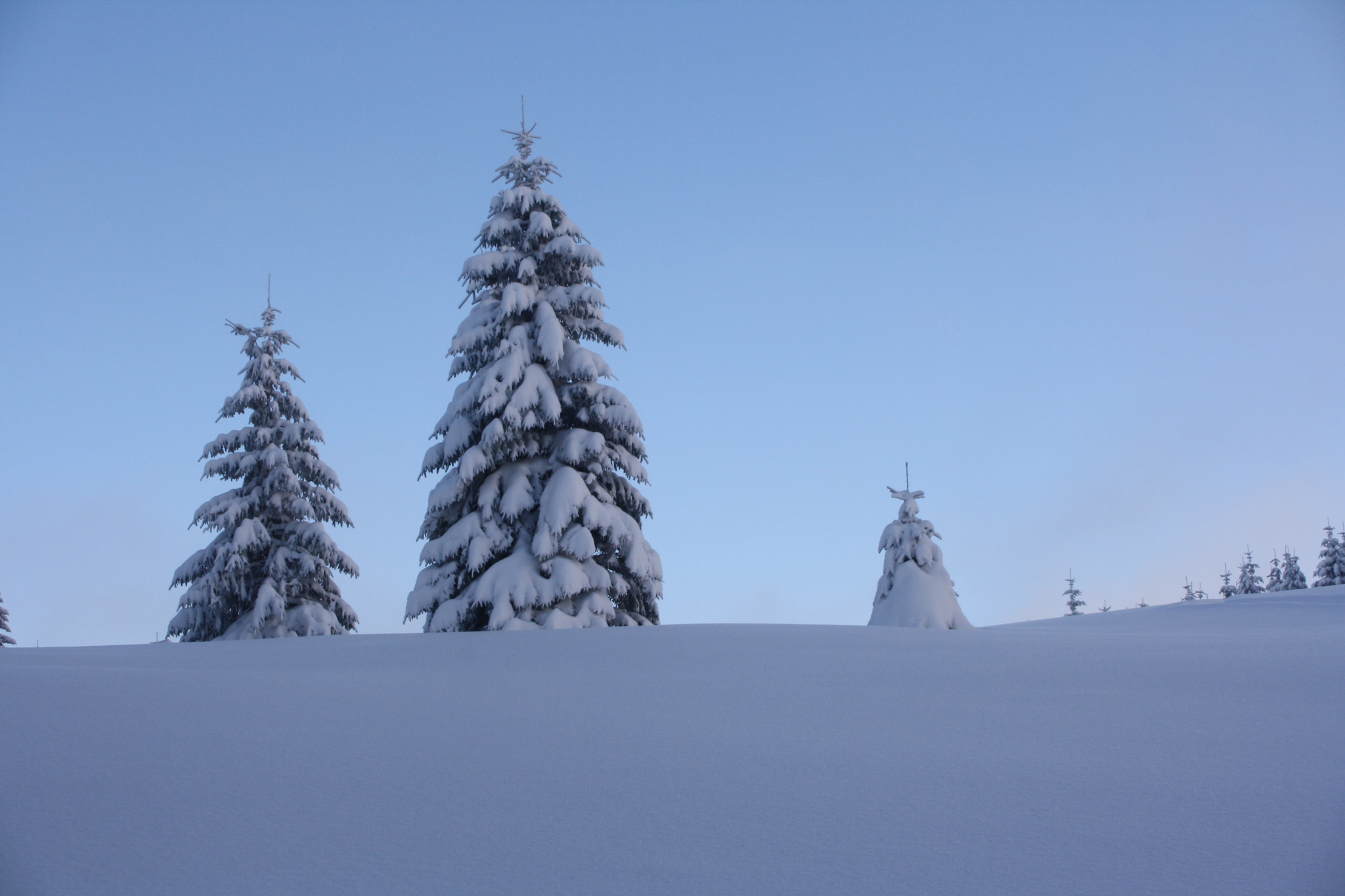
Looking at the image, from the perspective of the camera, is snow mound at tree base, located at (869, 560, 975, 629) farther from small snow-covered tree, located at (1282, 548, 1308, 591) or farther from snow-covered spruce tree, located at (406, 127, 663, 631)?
small snow-covered tree, located at (1282, 548, 1308, 591)

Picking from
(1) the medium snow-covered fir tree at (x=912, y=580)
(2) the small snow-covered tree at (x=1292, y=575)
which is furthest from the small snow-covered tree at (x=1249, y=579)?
(1) the medium snow-covered fir tree at (x=912, y=580)

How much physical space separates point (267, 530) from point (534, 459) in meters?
→ 9.25

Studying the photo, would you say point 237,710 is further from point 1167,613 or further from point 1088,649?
point 1167,613

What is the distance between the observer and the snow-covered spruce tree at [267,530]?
21.7 m

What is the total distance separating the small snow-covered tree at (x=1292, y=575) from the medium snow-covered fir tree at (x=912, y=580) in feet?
144

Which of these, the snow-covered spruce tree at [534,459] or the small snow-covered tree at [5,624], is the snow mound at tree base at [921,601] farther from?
the small snow-covered tree at [5,624]

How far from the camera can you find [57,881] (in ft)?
11.3

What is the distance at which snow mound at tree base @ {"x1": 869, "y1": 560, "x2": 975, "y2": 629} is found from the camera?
1856cm

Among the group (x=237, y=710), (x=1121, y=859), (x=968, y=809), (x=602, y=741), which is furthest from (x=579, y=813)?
(x=237, y=710)

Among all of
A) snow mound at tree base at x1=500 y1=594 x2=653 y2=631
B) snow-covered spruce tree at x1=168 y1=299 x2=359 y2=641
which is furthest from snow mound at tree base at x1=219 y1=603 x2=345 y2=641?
snow mound at tree base at x1=500 y1=594 x2=653 y2=631

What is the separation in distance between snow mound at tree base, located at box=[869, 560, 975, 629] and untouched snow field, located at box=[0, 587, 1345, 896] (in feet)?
34.3

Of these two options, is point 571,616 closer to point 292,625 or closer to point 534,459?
point 534,459

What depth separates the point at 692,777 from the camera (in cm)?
478

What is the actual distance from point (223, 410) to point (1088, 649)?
21488 millimetres
